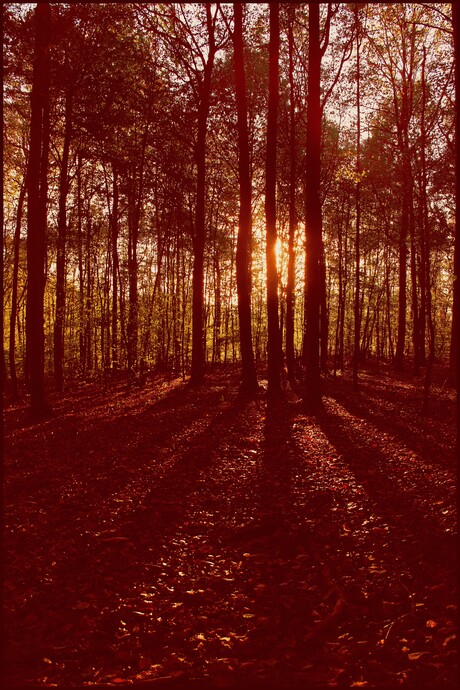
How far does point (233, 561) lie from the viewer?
215 inches

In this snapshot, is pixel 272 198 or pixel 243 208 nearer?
pixel 272 198

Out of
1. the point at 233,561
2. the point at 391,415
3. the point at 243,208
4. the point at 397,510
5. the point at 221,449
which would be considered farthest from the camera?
the point at 243,208

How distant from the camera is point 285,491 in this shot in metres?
7.52

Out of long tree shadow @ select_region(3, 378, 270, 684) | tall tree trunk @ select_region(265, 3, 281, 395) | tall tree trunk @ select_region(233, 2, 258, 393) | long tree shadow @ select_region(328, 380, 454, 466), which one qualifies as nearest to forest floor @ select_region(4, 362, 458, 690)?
long tree shadow @ select_region(3, 378, 270, 684)

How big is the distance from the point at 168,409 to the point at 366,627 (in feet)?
36.3

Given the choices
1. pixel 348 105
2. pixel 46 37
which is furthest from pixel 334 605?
pixel 348 105

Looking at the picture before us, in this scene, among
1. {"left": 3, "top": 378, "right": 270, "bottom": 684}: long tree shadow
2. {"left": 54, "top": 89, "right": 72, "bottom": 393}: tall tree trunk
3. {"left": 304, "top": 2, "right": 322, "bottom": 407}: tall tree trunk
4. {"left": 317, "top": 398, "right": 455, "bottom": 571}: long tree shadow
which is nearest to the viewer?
{"left": 3, "top": 378, "right": 270, "bottom": 684}: long tree shadow

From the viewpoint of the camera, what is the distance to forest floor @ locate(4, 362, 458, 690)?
372 cm

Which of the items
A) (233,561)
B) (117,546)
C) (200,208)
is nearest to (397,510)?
(233,561)

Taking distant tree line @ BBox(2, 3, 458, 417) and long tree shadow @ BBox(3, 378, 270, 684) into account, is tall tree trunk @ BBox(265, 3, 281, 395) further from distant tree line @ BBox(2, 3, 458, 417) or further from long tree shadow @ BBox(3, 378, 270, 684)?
long tree shadow @ BBox(3, 378, 270, 684)

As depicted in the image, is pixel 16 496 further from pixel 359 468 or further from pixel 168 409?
pixel 168 409

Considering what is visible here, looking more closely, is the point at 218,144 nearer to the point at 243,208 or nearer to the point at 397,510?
the point at 243,208

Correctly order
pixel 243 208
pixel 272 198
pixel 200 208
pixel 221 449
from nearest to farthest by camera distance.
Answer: pixel 221 449, pixel 272 198, pixel 243 208, pixel 200 208

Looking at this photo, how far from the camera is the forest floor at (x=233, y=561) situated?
3.72 meters
